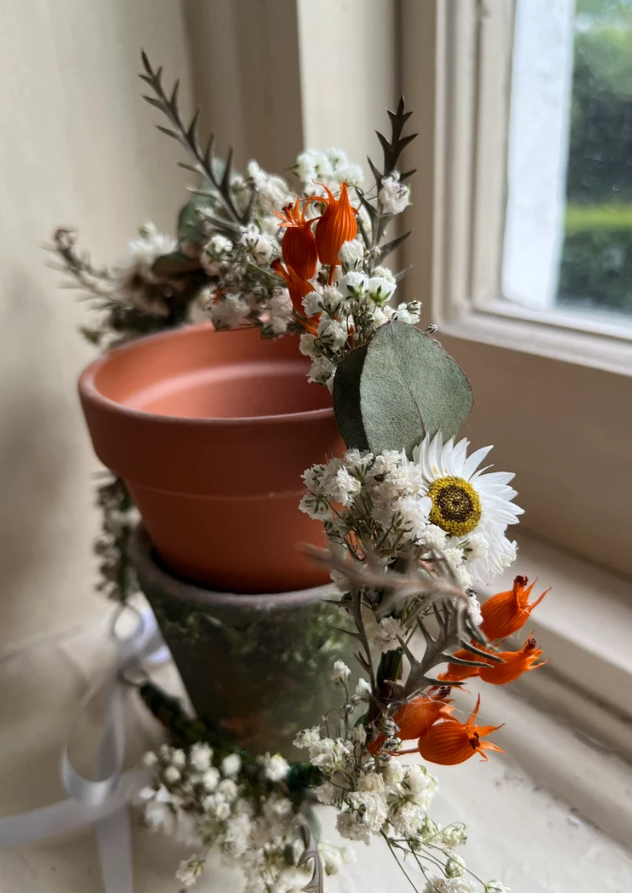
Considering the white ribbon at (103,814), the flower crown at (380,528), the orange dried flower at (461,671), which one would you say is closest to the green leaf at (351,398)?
the flower crown at (380,528)

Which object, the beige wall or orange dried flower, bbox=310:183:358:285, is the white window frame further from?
orange dried flower, bbox=310:183:358:285

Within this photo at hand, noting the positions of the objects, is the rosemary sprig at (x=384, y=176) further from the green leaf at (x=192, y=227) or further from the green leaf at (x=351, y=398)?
the green leaf at (x=192, y=227)

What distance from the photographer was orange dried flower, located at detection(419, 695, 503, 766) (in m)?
0.31

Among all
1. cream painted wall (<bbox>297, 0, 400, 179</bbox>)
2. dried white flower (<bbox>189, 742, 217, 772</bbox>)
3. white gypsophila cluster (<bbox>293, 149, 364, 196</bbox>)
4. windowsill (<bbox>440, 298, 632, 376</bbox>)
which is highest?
cream painted wall (<bbox>297, 0, 400, 179</bbox>)

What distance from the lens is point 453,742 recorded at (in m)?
0.31

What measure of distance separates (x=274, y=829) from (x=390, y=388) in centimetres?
30

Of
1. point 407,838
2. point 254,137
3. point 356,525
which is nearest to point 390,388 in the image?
point 356,525

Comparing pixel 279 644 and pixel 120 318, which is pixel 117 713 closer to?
pixel 279 644

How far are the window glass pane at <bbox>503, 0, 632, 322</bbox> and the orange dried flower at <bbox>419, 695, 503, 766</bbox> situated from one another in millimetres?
382

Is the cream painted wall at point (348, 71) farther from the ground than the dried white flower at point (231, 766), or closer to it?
farther from the ground

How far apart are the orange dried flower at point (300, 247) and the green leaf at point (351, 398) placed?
56 millimetres

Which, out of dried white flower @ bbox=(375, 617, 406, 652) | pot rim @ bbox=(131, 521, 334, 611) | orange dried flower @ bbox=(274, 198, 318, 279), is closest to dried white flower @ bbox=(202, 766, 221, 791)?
pot rim @ bbox=(131, 521, 334, 611)

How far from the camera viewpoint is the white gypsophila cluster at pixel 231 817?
1.38ft

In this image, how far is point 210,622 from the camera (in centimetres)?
46
